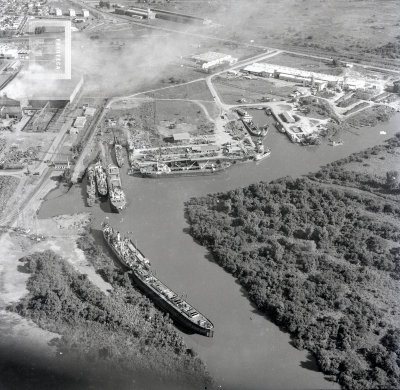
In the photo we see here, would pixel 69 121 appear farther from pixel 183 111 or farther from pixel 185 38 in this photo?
pixel 185 38

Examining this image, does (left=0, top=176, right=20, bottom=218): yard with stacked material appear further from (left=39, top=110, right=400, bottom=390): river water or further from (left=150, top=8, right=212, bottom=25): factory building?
(left=150, top=8, right=212, bottom=25): factory building

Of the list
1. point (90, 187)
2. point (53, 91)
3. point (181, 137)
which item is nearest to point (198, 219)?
point (90, 187)

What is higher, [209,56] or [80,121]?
[209,56]

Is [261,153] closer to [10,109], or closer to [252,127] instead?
[252,127]

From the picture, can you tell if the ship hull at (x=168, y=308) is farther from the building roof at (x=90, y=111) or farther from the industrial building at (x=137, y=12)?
the industrial building at (x=137, y=12)

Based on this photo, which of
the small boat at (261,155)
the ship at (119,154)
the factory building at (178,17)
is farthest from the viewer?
the factory building at (178,17)

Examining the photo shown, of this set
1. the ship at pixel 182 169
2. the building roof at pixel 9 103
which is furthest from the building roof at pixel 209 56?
the ship at pixel 182 169
